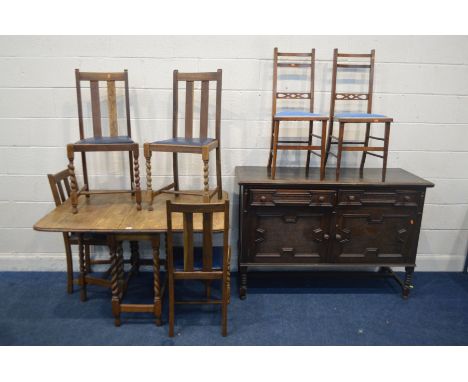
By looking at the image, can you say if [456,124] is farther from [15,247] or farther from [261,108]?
[15,247]

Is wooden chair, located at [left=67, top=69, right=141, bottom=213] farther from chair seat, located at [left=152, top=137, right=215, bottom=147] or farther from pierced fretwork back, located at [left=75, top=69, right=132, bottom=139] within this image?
chair seat, located at [left=152, top=137, right=215, bottom=147]

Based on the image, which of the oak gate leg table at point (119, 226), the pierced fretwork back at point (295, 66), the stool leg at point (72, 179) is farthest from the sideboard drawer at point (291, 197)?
the stool leg at point (72, 179)

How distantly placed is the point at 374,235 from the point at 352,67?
1.24 m

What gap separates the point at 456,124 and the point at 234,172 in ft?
5.89

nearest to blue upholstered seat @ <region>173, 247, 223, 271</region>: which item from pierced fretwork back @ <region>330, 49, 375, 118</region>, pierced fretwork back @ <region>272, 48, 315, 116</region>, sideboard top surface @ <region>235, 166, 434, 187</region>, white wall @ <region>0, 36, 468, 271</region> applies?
sideboard top surface @ <region>235, 166, 434, 187</region>

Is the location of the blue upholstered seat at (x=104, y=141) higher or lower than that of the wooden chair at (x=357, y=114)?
lower

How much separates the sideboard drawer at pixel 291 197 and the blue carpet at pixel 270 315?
0.74 m

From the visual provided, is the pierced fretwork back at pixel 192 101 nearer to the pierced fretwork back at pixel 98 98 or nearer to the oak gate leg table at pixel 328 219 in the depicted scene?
the pierced fretwork back at pixel 98 98

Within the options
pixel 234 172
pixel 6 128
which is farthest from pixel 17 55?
pixel 234 172

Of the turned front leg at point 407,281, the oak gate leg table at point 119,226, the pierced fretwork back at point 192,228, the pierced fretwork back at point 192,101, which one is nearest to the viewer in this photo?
the pierced fretwork back at point 192,228

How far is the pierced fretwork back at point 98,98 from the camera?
2.68m

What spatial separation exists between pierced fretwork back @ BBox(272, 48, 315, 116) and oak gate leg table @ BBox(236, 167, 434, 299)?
569mm

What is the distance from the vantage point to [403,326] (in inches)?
99.2

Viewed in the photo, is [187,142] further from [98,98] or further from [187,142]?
[98,98]
